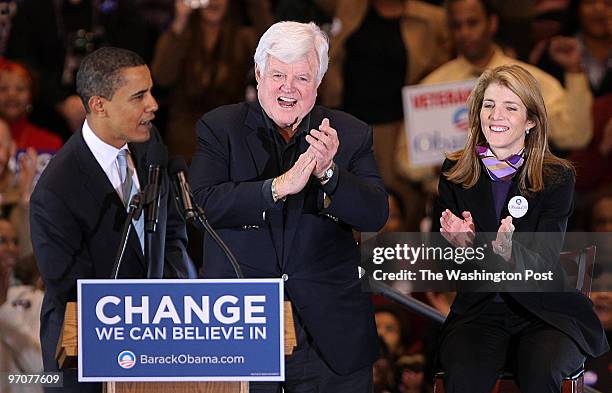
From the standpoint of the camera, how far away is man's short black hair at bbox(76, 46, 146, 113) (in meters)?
3.24

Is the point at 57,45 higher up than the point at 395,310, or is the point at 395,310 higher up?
the point at 57,45

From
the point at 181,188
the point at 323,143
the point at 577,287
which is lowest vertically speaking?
the point at 577,287

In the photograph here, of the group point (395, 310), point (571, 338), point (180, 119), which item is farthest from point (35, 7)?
point (571, 338)

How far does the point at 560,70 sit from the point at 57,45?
2.15 metres

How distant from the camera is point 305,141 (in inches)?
118

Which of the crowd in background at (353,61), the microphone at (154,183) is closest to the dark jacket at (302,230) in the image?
the microphone at (154,183)

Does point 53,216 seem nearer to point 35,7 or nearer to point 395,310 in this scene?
point 395,310

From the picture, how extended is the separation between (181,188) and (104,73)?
604mm

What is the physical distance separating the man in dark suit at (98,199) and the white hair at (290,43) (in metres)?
0.43

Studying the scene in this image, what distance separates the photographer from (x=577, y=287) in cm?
327

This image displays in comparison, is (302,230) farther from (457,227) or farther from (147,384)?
(147,384)

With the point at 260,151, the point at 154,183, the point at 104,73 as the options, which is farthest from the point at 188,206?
the point at 104,73

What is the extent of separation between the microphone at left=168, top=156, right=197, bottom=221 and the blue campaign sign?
162 millimetres

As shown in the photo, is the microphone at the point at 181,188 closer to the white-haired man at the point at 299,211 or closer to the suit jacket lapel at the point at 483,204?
the white-haired man at the point at 299,211
